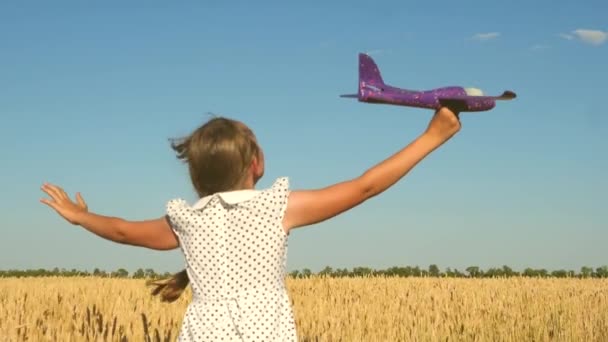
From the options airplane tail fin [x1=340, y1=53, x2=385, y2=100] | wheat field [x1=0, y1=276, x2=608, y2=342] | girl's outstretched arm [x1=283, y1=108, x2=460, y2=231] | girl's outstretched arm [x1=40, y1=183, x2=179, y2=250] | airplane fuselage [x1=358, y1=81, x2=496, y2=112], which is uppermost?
airplane tail fin [x1=340, y1=53, x2=385, y2=100]

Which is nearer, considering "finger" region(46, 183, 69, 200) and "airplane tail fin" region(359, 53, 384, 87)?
"airplane tail fin" region(359, 53, 384, 87)

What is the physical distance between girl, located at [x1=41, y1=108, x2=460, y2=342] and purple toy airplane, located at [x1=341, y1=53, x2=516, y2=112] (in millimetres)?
374

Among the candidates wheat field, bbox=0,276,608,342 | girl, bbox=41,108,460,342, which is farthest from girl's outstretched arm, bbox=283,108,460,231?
wheat field, bbox=0,276,608,342

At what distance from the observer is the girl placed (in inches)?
135

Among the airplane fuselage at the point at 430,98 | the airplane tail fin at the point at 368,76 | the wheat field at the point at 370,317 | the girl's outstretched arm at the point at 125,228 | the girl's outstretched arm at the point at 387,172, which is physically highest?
the airplane tail fin at the point at 368,76

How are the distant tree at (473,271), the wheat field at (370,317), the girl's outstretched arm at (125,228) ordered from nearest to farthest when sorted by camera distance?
1. the girl's outstretched arm at (125,228)
2. the wheat field at (370,317)
3. the distant tree at (473,271)

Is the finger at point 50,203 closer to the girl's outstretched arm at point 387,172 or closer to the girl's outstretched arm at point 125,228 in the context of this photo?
the girl's outstretched arm at point 125,228

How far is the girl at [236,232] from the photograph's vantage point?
3.43m

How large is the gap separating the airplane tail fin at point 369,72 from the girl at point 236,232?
1.39ft

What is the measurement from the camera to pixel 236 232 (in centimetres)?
354

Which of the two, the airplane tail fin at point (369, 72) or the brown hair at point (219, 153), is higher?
the airplane tail fin at point (369, 72)

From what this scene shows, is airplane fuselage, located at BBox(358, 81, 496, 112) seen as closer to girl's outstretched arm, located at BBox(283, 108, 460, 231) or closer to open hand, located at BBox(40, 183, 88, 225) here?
girl's outstretched arm, located at BBox(283, 108, 460, 231)

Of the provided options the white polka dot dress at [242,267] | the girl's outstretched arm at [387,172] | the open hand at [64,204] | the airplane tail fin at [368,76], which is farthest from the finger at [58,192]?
the airplane tail fin at [368,76]

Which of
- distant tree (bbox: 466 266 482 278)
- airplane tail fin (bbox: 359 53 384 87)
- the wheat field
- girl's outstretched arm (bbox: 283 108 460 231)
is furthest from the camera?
distant tree (bbox: 466 266 482 278)
